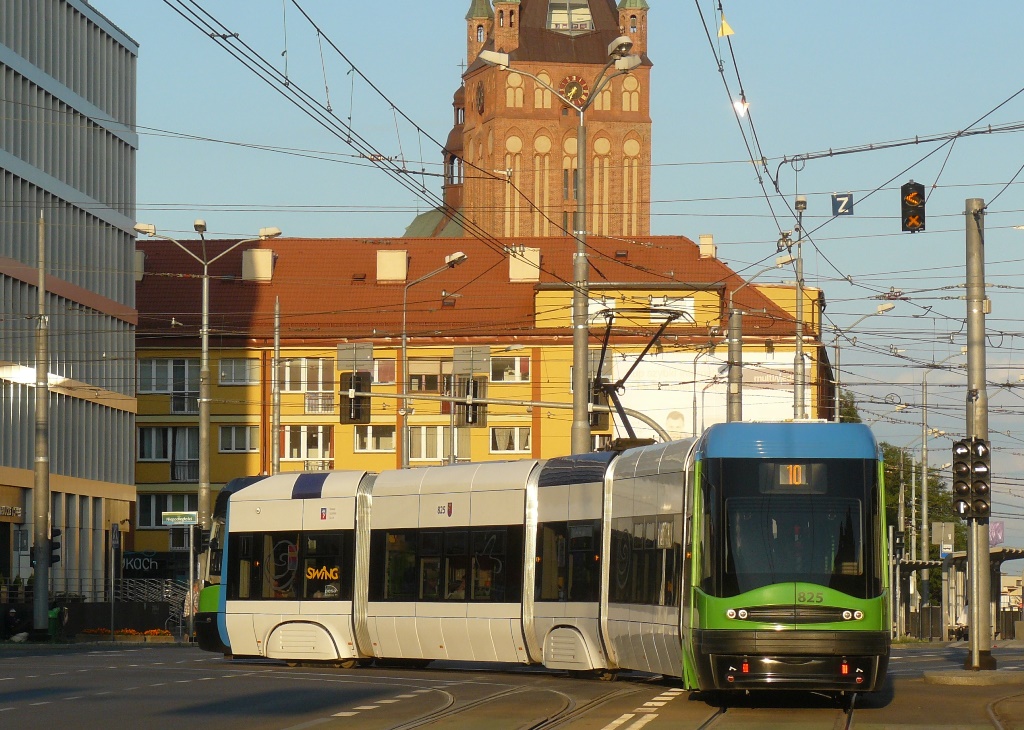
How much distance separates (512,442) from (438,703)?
194ft

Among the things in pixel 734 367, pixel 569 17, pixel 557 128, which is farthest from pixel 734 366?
pixel 569 17

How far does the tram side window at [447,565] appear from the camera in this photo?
23750mm

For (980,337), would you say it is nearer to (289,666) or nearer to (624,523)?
(624,523)

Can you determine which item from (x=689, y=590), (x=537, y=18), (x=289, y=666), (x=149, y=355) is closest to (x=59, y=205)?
(x=149, y=355)

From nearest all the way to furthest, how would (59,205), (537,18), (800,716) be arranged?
(800,716) → (59,205) → (537,18)

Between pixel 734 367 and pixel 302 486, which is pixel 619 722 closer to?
pixel 302 486

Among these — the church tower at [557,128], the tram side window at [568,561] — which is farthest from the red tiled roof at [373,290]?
the tram side window at [568,561]

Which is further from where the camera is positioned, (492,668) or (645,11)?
(645,11)

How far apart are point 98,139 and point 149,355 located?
22.7m

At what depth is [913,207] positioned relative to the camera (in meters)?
26.4

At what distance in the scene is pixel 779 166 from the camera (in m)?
31.4

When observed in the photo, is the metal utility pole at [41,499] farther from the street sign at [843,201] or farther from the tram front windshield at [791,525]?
the tram front windshield at [791,525]

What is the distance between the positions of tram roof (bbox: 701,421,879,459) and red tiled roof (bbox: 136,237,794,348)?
191ft

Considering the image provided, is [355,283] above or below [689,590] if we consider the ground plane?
above
